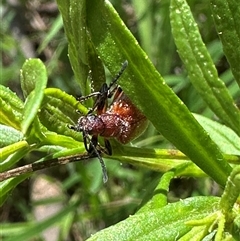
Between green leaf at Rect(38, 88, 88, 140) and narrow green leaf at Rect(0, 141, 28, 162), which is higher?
green leaf at Rect(38, 88, 88, 140)

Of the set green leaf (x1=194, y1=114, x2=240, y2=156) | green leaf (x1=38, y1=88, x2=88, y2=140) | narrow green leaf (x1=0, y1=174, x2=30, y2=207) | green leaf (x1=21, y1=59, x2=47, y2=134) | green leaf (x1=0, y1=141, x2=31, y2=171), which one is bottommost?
green leaf (x1=194, y1=114, x2=240, y2=156)

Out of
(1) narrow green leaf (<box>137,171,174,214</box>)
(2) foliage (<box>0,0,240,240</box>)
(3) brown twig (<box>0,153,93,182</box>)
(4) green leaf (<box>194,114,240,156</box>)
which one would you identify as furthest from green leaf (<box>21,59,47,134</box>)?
(4) green leaf (<box>194,114,240,156</box>)

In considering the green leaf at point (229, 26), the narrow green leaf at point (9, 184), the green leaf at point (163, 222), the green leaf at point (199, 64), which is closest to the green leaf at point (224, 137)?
the green leaf at point (199, 64)

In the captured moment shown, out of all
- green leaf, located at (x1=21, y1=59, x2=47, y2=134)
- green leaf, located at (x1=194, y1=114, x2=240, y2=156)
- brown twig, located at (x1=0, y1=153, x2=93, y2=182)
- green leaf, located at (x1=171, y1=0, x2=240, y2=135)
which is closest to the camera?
green leaf, located at (x1=21, y1=59, x2=47, y2=134)

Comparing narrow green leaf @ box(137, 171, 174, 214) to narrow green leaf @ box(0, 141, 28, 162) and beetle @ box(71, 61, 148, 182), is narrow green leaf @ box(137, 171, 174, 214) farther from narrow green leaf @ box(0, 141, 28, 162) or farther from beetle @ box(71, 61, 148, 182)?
narrow green leaf @ box(0, 141, 28, 162)

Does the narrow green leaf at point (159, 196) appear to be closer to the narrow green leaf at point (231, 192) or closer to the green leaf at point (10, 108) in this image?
the narrow green leaf at point (231, 192)

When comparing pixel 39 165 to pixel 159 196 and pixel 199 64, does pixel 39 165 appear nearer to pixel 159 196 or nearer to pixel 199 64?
pixel 159 196

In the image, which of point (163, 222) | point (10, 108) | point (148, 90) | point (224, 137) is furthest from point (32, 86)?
point (224, 137)
